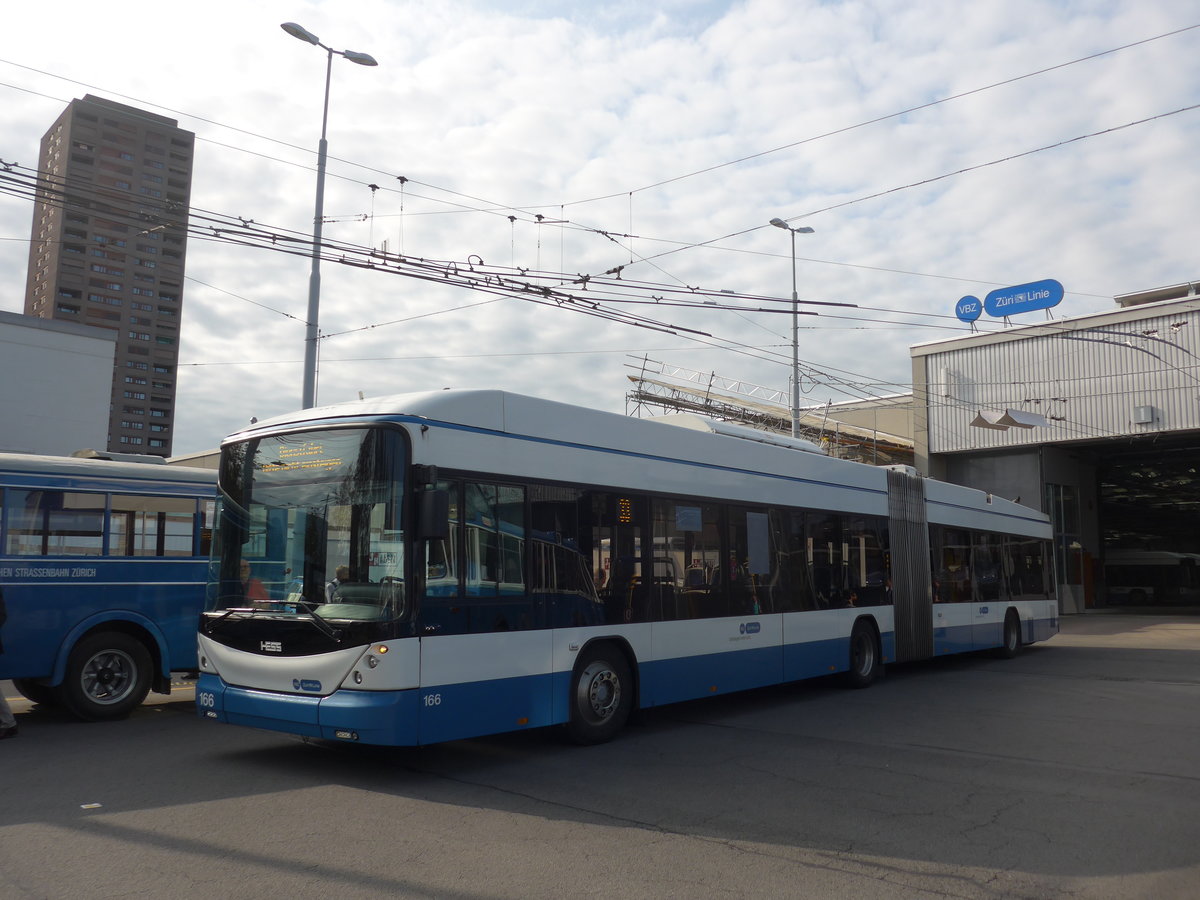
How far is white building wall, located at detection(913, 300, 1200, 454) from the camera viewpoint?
28.0 meters

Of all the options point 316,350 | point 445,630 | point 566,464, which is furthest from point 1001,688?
point 316,350

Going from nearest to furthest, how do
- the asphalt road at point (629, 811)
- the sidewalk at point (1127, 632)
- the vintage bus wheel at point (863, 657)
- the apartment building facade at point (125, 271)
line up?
1. the asphalt road at point (629, 811)
2. the vintage bus wheel at point (863, 657)
3. the sidewalk at point (1127, 632)
4. the apartment building facade at point (125, 271)

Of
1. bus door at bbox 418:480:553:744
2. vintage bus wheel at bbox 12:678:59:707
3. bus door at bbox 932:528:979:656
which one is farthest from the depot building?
vintage bus wheel at bbox 12:678:59:707

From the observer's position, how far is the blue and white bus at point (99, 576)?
9.59m

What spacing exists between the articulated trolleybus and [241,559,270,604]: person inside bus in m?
0.02

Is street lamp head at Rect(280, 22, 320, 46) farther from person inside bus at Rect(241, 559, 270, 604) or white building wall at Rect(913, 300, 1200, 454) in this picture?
white building wall at Rect(913, 300, 1200, 454)

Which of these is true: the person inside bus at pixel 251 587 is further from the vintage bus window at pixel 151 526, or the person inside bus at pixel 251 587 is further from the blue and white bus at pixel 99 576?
the vintage bus window at pixel 151 526

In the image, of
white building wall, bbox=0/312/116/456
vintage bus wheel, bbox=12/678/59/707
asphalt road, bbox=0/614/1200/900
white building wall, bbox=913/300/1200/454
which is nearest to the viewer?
asphalt road, bbox=0/614/1200/900

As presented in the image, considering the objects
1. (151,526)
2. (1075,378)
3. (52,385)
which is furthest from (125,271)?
(151,526)

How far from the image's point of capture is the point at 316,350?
16.2 metres

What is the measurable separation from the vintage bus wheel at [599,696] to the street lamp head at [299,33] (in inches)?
464

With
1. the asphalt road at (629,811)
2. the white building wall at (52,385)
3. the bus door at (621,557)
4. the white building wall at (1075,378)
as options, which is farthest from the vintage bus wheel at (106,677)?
the white building wall at (1075,378)

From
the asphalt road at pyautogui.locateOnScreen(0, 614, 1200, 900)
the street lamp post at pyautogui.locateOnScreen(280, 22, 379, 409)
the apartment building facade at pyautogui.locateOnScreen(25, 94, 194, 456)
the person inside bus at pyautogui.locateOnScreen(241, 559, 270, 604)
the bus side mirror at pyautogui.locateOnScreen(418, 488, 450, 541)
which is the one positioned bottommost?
the asphalt road at pyautogui.locateOnScreen(0, 614, 1200, 900)

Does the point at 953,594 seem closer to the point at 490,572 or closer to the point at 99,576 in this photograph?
the point at 490,572
